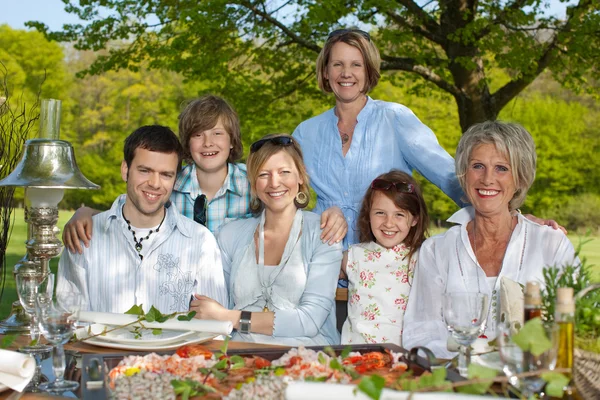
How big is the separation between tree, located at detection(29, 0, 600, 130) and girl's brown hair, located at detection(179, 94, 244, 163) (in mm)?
6012

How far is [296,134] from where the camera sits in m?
4.70

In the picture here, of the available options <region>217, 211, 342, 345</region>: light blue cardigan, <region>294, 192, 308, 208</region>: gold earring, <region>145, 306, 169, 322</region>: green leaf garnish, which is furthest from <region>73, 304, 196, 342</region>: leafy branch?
<region>294, 192, 308, 208</region>: gold earring

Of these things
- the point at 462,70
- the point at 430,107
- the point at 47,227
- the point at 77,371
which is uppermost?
the point at 430,107

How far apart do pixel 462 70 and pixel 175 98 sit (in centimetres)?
2374

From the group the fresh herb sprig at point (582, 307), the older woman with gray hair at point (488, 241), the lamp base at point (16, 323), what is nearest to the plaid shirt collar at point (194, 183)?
the lamp base at point (16, 323)

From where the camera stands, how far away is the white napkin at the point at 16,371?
205 centimetres

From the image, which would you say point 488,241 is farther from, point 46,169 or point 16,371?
point 16,371

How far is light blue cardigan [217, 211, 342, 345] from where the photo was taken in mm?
3459

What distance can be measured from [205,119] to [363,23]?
8.35 metres

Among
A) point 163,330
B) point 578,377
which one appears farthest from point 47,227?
point 578,377

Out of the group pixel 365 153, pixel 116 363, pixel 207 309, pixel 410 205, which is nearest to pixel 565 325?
pixel 116 363

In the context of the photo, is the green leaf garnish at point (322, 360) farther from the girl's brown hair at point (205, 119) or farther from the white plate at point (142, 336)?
the girl's brown hair at point (205, 119)

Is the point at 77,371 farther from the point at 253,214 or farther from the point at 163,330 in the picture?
the point at 253,214

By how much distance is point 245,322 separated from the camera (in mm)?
3365
